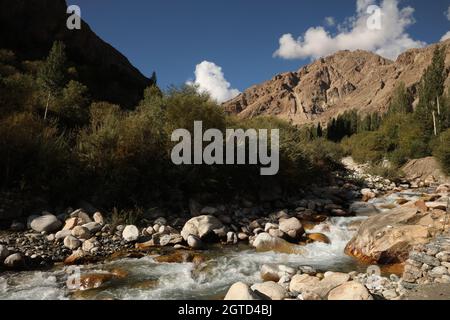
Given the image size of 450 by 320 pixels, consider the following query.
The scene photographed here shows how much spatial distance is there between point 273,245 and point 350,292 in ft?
15.5

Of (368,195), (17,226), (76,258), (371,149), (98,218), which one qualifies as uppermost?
(371,149)

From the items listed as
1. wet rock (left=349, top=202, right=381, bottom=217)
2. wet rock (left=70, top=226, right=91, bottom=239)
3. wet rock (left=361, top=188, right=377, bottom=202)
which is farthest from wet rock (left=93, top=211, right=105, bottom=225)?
wet rock (left=361, top=188, right=377, bottom=202)

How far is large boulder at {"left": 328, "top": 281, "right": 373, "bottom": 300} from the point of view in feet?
18.0

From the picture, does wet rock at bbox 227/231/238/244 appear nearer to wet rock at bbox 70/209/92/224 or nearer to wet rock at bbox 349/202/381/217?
wet rock at bbox 70/209/92/224

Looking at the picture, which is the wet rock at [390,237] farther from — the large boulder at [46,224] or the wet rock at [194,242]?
the large boulder at [46,224]

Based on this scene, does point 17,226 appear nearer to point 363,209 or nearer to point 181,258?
point 181,258

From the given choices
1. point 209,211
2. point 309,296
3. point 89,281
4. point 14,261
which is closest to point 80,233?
point 14,261

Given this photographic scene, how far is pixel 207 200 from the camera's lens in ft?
48.1

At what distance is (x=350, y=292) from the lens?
5.64 metres

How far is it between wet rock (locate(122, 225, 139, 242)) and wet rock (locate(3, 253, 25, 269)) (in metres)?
2.82

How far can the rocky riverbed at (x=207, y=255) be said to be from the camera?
21.9 feet

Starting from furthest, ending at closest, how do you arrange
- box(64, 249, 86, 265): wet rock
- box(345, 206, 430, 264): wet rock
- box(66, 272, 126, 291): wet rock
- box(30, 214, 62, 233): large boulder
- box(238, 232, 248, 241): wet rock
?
box(238, 232, 248, 241): wet rock → box(30, 214, 62, 233): large boulder → box(345, 206, 430, 264): wet rock → box(64, 249, 86, 265): wet rock → box(66, 272, 126, 291): wet rock

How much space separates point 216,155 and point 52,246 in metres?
8.26
